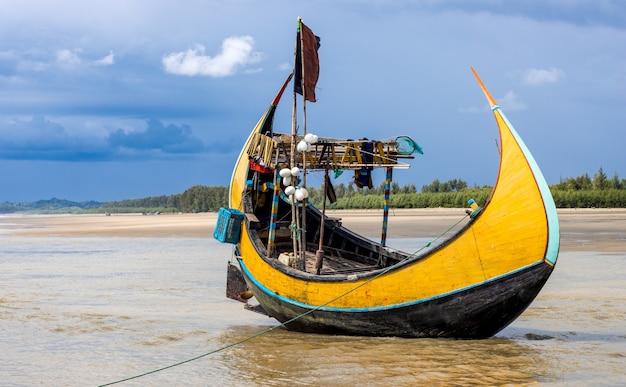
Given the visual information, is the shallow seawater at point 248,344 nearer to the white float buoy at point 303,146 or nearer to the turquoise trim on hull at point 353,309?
the turquoise trim on hull at point 353,309

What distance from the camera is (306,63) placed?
10930mm

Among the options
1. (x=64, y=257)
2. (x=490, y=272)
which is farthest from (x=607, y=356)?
(x=64, y=257)

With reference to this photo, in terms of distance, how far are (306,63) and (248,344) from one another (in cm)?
444

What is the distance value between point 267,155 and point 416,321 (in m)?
3.81

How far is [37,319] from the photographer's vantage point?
11352mm

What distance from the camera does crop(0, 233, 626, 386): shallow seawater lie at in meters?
7.62

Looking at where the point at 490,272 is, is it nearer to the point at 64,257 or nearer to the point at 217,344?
the point at 217,344

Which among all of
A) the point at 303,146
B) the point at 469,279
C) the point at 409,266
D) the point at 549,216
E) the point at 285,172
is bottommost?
the point at 469,279

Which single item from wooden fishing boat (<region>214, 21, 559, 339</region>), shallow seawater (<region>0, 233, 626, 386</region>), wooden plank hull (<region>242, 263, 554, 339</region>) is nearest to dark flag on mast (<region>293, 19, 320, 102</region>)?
wooden fishing boat (<region>214, 21, 559, 339</region>)

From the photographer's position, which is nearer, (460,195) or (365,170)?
(365,170)

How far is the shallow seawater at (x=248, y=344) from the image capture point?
7.62 meters

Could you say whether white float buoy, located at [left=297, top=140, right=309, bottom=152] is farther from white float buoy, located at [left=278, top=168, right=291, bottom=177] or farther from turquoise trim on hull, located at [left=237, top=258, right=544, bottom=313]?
turquoise trim on hull, located at [left=237, top=258, right=544, bottom=313]

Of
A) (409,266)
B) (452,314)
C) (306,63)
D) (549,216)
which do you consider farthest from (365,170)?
(549,216)

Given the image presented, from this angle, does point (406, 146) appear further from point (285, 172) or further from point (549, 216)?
point (549, 216)
